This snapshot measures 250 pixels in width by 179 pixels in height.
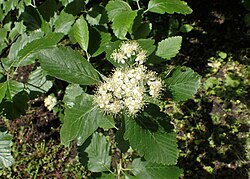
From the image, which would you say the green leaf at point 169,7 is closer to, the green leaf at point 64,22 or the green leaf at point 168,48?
the green leaf at point 168,48

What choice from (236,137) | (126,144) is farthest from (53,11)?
(236,137)

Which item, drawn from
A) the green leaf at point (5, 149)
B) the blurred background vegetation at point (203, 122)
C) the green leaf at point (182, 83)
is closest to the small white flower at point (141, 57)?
the green leaf at point (182, 83)

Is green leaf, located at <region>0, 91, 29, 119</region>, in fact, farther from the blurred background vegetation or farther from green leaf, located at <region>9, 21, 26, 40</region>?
the blurred background vegetation

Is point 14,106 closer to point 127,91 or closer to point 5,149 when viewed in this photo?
point 5,149

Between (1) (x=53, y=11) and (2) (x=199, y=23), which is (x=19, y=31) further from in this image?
(2) (x=199, y=23)

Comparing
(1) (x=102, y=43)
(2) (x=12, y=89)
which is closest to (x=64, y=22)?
(1) (x=102, y=43)

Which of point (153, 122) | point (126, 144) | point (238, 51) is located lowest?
point (238, 51)

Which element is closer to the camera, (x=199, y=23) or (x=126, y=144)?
(x=126, y=144)
